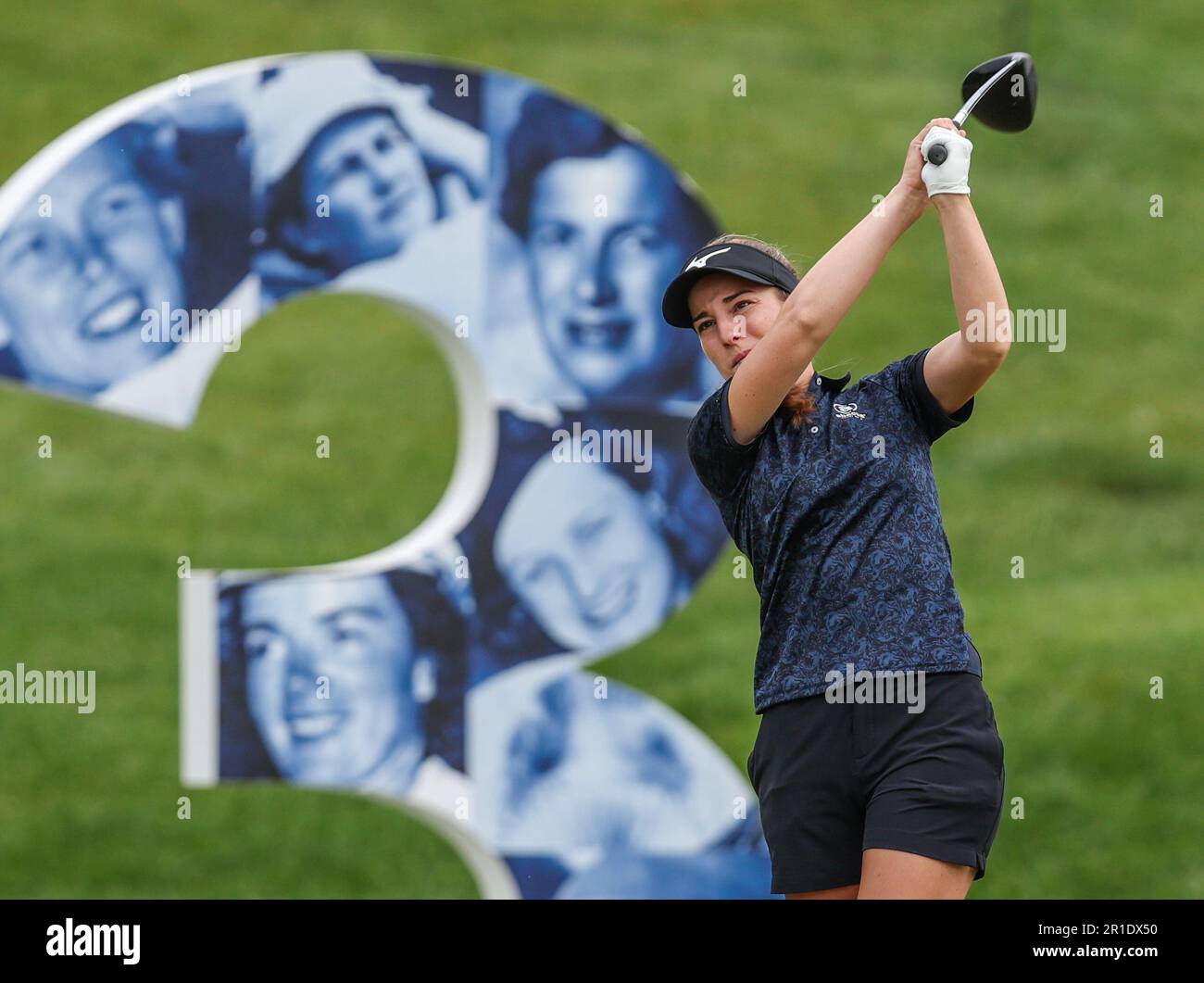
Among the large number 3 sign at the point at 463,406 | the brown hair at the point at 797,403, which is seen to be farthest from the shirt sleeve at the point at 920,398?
the large number 3 sign at the point at 463,406

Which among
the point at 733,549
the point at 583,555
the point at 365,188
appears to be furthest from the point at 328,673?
the point at 733,549

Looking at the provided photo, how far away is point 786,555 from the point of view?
3557mm

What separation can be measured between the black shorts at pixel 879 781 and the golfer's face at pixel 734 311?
0.73m

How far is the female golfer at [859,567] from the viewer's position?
3.38 metres

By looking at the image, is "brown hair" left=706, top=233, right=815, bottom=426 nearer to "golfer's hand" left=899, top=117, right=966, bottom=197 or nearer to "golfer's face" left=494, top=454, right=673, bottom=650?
"golfer's hand" left=899, top=117, right=966, bottom=197

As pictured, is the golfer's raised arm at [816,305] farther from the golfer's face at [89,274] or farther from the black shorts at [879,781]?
the golfer's face at [89,274]

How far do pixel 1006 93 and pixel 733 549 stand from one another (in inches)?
227

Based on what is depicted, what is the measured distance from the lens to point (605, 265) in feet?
20.2

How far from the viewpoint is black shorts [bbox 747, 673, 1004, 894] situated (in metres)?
3.36

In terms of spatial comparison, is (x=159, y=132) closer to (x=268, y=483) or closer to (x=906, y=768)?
(x=906, y=768)

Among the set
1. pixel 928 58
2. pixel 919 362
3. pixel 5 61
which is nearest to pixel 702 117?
pixel 928 58

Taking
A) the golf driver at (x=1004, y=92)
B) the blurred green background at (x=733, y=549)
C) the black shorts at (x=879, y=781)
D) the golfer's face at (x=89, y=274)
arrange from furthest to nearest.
Answer: the blurred green background at (x=733, y=549), the golfer's face at (x=89, y=274), the golf driver at (x=1004, y=92), the black shorts at (x=879, y=781)

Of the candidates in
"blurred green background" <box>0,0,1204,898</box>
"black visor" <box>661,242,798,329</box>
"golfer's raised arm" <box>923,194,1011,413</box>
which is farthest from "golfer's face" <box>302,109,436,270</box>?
"blurred green background" <box>0,0,1204,898</box>

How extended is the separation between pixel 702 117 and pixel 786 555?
456 inches
